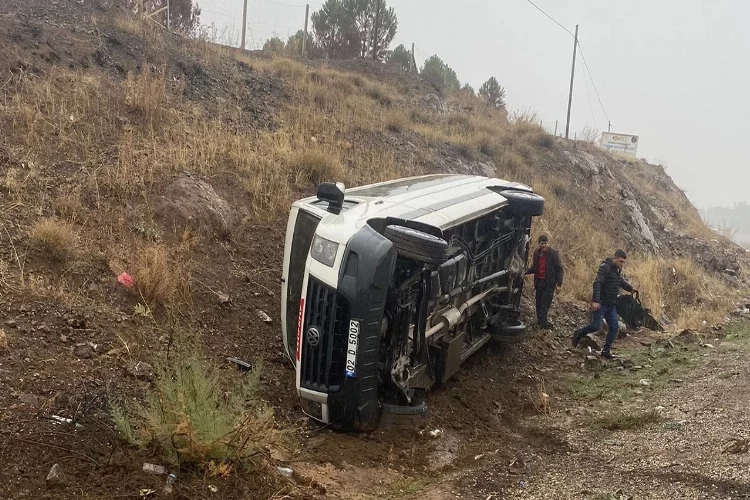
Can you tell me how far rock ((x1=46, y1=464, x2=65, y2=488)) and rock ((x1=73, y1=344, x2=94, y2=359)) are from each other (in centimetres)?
166

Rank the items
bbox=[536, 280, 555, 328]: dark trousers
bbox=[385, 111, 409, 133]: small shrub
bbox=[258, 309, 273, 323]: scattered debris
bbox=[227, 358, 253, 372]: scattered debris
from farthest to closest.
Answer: bbox=[385, 111, 409, 133]: small shrub → bbox=[536, 280, 555, 328]: dark trousers → bbox=[258, 309, 273, 323]: scattered debris → bbox=[227, 358, 253, 372]: scattered debris

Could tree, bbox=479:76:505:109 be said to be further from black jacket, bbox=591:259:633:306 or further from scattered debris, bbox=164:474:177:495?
scattered debris, bbox=164:474:177:495

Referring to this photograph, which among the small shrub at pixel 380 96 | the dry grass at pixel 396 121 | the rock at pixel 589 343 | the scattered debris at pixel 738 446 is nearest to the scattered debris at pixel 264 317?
the scattered debris at pixel 738 446

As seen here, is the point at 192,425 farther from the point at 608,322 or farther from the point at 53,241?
the point at 608,322

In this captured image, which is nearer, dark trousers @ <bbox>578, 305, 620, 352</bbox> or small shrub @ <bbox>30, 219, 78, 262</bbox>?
small shrub @ <bbox>30, 219, 78, 262</bbox>

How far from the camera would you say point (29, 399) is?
4059 millimetres

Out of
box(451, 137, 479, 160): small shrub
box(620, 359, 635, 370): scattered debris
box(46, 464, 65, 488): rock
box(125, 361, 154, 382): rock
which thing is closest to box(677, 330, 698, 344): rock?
box(620, 359, 635, 370): scattered debris

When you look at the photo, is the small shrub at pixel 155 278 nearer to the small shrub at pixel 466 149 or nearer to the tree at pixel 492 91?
the small shrub at pixel 466 149

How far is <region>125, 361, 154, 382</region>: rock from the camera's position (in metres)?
4.77

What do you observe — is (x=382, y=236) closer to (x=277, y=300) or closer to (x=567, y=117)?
(x=277, y=300)

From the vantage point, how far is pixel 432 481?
4434 millimetres

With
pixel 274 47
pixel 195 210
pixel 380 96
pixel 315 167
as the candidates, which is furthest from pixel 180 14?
pixel 195 210

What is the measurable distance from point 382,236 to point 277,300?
8.20 feet

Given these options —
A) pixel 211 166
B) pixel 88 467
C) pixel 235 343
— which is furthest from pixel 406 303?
pixel 211 166
